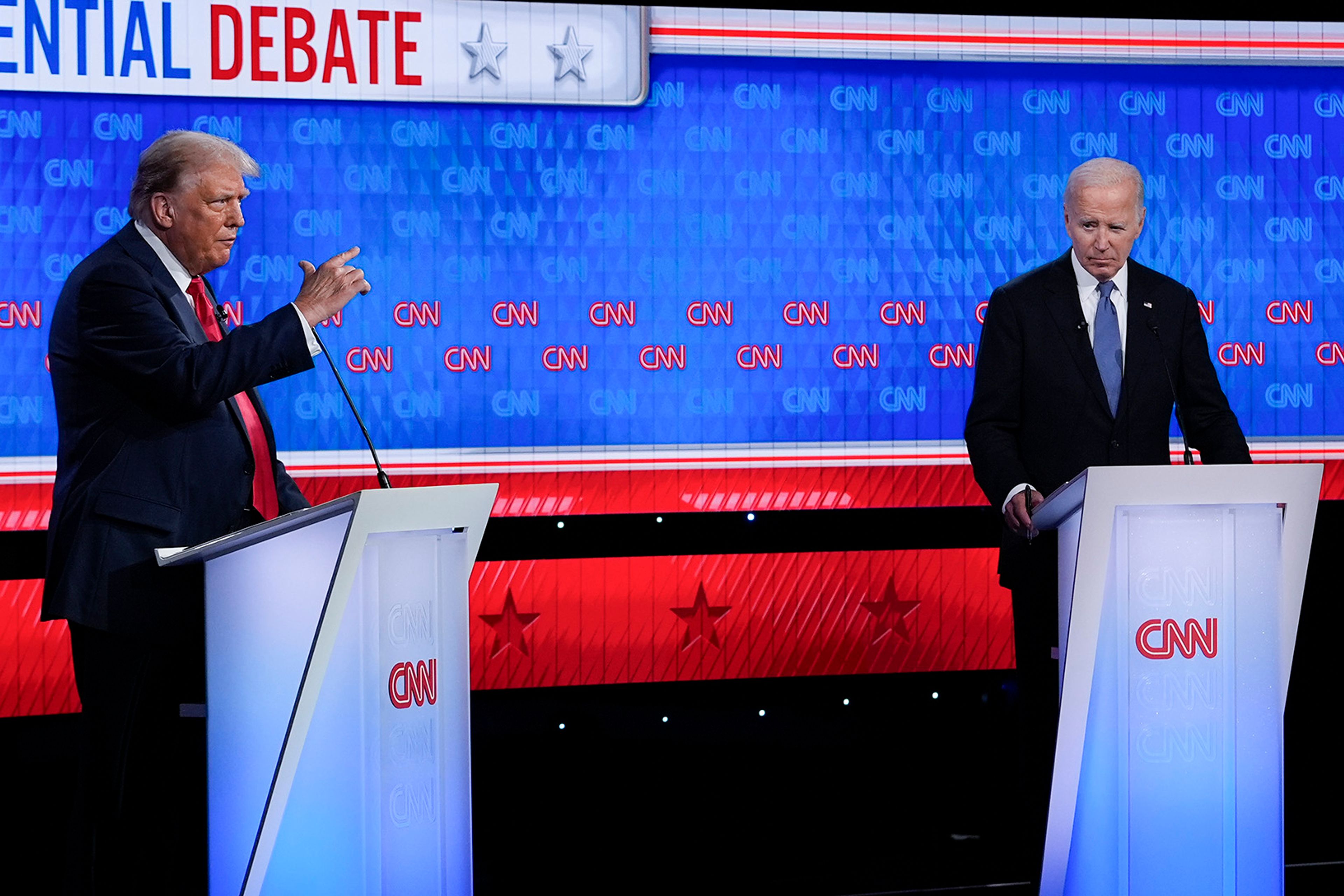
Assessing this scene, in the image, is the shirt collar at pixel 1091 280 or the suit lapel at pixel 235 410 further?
the shirt collar at pixel 1091 280

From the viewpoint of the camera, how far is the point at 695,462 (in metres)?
3.95

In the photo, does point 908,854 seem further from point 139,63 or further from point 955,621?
point 139,63

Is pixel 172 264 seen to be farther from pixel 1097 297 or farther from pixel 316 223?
pixel 1097 297

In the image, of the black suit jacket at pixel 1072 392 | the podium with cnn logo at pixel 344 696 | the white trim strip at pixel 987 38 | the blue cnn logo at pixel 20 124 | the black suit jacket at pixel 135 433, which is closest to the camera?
the podium with cnn logo at pixel 344 696

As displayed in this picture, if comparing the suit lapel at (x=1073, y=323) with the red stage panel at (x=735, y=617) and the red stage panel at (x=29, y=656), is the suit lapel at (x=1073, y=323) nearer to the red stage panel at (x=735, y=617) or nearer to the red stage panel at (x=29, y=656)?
the red stage panel at (x=735, y=617)

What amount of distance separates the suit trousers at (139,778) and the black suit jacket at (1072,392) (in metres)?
1.63

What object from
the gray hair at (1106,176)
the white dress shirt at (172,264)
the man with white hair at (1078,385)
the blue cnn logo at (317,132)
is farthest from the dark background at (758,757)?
the white dress shirt at (172,264)

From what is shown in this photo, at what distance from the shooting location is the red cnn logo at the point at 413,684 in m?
2.04

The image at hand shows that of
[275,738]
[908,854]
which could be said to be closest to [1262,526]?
[908,854]

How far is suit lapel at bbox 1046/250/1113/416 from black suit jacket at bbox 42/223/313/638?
1.57 m

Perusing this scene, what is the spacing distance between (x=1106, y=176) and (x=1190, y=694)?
1.15 m

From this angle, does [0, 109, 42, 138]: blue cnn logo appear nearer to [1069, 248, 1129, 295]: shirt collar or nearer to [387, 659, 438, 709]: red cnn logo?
[387, 659, 438, 709]: red cnn logo

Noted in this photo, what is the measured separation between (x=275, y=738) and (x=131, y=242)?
2.96 ft

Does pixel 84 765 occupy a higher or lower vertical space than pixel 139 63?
lower
